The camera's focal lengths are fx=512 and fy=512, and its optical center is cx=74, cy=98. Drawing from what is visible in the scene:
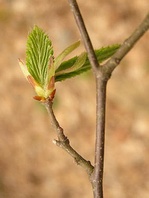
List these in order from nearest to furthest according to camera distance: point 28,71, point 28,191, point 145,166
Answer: point 28,71 < point 145,166 < point 28,191

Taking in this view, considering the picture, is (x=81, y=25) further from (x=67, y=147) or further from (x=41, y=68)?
(x=67, y=147)

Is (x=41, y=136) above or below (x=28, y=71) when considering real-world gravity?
below

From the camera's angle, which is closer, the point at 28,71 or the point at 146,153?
the point at 28,71

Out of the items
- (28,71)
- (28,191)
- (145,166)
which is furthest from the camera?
(28,191)

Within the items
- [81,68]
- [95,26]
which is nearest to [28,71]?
[81,68]

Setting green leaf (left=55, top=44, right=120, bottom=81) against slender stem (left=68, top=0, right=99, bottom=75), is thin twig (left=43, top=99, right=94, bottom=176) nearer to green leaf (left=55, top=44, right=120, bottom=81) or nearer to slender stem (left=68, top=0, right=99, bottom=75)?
green leaf (left=55, top=44, right=120, bottom=81)

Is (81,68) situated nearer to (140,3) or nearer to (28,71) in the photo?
(28,71)
